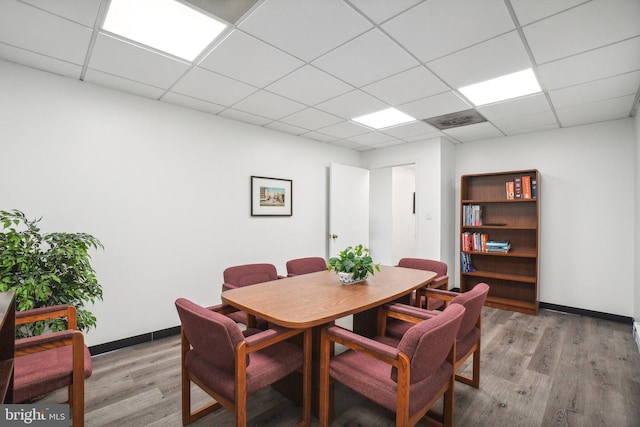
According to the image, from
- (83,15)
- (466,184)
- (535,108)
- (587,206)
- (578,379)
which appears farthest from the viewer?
(466,184)

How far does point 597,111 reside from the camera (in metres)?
3.33

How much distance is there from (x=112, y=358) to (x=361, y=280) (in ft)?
7.76

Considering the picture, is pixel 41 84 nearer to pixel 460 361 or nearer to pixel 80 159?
pixel 80 159

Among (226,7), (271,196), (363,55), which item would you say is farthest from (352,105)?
(226,7)

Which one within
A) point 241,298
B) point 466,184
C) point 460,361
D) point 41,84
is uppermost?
point 41,84

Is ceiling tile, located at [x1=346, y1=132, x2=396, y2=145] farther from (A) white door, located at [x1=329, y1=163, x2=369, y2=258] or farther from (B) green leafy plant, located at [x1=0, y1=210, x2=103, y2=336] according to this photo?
(B) green leafy plant, located at [x1=0, y1=210, x2=103, y2=336]

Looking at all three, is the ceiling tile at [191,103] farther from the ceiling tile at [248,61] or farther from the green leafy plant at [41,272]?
the green leafy plant at [41,272]

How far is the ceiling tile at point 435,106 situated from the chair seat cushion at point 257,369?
8.76ft

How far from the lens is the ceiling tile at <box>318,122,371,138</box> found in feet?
13.0

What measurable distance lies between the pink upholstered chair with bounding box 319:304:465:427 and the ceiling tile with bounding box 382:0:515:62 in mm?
1691

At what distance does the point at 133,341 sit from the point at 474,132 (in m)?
4.91

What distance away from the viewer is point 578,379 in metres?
2.39

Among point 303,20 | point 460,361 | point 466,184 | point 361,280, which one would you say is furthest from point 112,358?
point 466,184

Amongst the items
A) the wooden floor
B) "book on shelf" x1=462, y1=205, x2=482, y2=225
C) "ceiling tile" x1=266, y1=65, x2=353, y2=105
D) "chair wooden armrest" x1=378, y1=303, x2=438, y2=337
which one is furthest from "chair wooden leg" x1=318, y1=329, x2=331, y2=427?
"book on shelf" x1=462, y1=205, x2=482, y2=225
